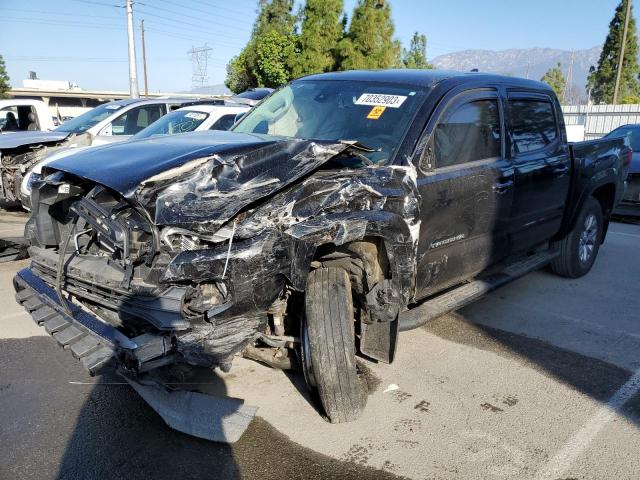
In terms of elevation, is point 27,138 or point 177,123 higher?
point 177,123

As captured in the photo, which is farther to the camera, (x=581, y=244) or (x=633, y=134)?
(x=633, y=134)

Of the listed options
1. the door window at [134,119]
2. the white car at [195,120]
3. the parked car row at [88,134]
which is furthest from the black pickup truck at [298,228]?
the door window at [134,119]

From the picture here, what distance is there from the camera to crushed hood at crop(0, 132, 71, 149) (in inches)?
325

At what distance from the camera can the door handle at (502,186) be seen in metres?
4.17

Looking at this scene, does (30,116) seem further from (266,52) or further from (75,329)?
(266,52)

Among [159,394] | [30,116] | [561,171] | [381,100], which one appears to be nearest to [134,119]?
[30,116]

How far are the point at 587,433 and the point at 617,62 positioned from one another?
45.6 m

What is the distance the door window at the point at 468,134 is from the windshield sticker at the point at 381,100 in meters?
0.34

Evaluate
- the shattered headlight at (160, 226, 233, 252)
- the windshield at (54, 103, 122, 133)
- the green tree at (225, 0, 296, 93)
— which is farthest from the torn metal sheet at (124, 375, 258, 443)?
the green tree at (225, 0, 296, 93)

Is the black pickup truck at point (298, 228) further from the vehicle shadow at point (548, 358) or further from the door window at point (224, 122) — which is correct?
the door window at point (224, 122)

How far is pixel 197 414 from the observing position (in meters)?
2.98

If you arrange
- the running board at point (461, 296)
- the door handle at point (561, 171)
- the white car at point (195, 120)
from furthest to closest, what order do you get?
the white car at point (195, 120)
the door handle at point (561, 171)
the running board at point (461, 296)

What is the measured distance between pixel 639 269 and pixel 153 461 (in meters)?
6.14

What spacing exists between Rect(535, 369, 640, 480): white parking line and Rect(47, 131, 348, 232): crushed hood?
2.05 metres
